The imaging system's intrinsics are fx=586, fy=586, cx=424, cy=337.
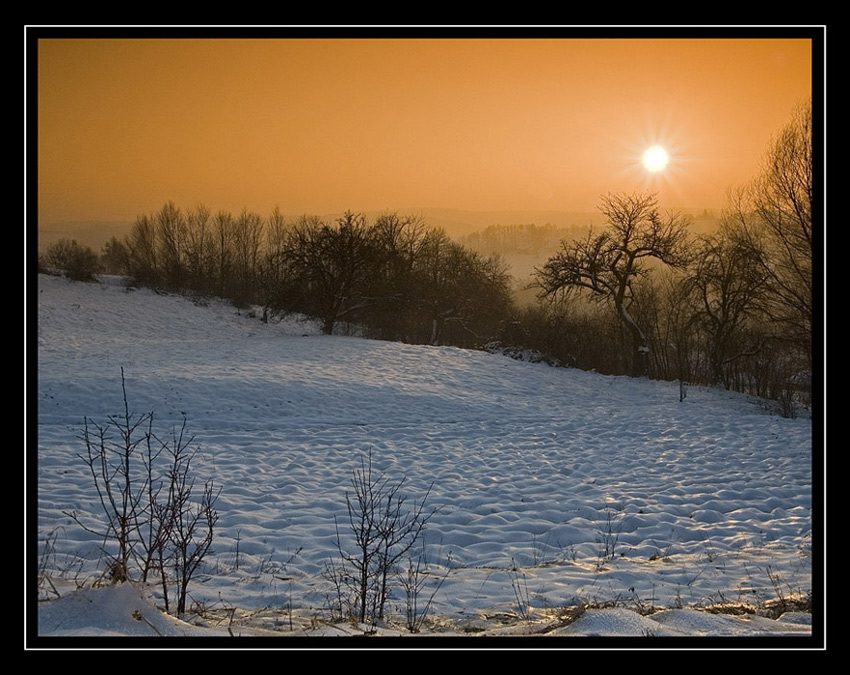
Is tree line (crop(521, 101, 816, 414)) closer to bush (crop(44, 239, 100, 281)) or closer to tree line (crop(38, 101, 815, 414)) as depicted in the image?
tree line (crop(38, 101, 815, 414))

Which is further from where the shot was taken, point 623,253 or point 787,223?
point 623,253

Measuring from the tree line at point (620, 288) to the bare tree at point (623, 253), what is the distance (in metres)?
0.06

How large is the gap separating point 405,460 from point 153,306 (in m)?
31.7

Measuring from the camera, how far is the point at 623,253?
27.5 meters

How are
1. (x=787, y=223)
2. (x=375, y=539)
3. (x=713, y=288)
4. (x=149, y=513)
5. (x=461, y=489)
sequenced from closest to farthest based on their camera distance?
(x=375, y=539) < (x=149, y=513) < (x=461, y=489) < (x=787, y=223) < (x=713, y=288)

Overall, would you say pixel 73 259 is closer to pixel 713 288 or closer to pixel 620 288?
pixel 620 288

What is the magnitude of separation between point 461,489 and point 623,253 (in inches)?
829

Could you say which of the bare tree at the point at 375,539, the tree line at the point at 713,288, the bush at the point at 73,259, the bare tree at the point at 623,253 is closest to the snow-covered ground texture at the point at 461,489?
the bare tree at the point at 375,539

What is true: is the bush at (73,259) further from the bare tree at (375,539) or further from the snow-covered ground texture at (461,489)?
the bare tree at (375,539)

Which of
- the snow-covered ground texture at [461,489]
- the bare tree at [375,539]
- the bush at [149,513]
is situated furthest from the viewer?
the bare tree at [375,539]

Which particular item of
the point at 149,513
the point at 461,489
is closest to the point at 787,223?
the point at 461,489

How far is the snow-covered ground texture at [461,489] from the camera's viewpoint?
4629 millimetres

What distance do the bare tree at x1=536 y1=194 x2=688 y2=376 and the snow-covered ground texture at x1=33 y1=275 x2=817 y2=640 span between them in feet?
21.8

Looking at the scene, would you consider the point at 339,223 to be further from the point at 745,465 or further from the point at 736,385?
the point at 745,465
